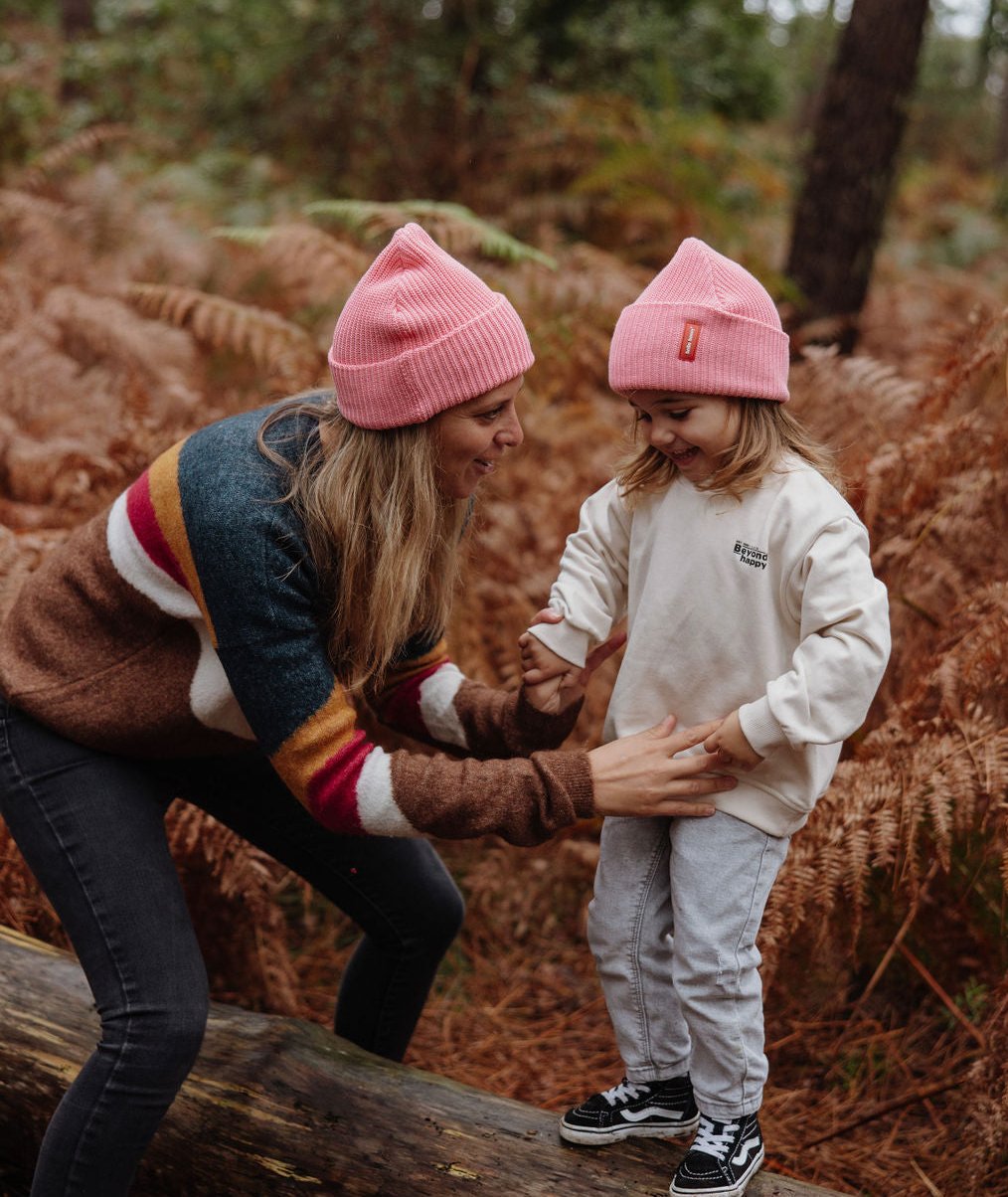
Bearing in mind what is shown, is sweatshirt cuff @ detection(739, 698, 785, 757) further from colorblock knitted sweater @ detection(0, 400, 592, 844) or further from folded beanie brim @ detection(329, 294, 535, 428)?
folded beanie brim @ detection(329, 294, 535, 428)

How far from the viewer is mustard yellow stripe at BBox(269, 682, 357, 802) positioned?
6.73ft

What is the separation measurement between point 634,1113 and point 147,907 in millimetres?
1036

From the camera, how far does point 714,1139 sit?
2059 mm

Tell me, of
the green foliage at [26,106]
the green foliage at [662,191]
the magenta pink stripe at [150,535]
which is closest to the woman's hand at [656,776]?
the magenta pink stripe at [150,535]

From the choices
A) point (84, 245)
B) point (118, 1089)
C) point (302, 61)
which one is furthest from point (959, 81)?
point (118, 1089)

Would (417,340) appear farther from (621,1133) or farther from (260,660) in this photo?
(621,1133)

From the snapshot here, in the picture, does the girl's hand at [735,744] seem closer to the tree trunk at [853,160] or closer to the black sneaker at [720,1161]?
the black sneaker at [720,1161]

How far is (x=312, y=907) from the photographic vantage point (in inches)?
141

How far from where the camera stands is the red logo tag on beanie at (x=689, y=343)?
193 cm

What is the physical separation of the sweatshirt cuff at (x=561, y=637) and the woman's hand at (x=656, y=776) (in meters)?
0.27

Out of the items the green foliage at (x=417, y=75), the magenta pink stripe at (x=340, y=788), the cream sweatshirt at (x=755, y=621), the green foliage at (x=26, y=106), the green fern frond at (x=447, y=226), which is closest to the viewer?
the cream sweatshirt at (x=755, y=621)

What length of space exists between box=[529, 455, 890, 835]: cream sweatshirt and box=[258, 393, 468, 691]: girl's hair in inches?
12.5

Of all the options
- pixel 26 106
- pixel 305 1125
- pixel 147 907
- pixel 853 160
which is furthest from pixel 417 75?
pixel 305 1125

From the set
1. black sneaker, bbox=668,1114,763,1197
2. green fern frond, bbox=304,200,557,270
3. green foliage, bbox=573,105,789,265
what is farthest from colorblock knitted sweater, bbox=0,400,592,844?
green foliage, bbox=573,105,789,265
